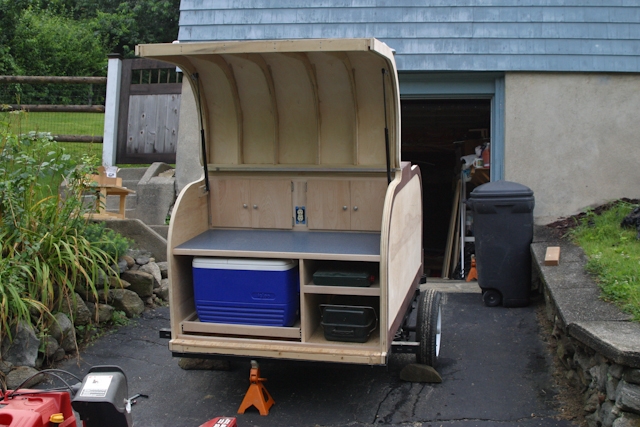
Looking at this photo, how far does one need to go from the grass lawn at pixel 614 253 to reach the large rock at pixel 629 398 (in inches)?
31.7

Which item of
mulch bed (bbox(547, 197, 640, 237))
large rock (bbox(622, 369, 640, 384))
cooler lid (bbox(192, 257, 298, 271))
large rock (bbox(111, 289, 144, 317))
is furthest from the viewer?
mulch bed (bbox(547, 197, 640, 237))

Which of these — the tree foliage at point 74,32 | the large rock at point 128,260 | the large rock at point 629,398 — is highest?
the tree foliage at point 74,32

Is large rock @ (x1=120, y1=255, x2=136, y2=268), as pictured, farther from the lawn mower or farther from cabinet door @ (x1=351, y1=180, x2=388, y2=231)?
the lawn mower

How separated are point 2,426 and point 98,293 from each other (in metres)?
4.14

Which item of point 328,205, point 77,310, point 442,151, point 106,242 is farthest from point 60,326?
point 442,151

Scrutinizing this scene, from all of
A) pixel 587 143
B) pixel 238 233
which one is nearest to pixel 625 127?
pixel 587 143

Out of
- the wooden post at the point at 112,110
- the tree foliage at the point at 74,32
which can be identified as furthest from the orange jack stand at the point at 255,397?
the tree foliage at the point at 74,32

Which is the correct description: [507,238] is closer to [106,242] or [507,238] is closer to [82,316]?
[106,242]

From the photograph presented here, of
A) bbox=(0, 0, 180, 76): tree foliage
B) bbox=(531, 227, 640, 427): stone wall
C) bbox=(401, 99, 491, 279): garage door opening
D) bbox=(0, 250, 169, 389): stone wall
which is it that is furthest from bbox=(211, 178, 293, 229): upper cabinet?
bbox=(0, 0, 180, 76): tree foliage

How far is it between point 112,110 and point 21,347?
6.81m

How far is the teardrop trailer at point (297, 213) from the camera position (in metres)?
4.68

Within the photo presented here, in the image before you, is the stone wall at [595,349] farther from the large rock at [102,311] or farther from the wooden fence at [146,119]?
the wooden fence at [146,119]

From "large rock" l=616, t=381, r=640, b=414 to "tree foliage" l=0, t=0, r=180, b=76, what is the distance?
17.8 meters

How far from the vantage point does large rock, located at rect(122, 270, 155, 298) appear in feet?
23.6
